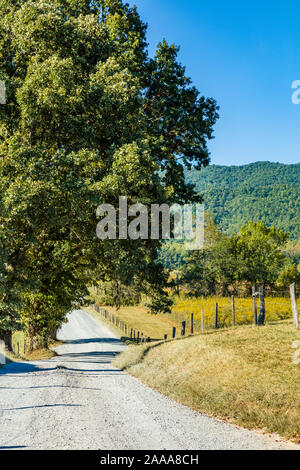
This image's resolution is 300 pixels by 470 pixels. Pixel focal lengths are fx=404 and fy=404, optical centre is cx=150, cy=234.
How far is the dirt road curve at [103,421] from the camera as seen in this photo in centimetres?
740

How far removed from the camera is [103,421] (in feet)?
29.5

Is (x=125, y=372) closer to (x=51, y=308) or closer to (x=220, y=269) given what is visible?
(x=51, y=308)

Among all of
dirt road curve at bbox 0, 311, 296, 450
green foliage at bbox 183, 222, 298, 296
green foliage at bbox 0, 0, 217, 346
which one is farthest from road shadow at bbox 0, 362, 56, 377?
green foliage at bbox 183, 222, 298, 296

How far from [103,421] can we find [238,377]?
4946mm

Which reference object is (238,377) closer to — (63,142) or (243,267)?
(63,142)

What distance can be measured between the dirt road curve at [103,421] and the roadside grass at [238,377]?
0.65 m

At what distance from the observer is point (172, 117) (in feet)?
82.7

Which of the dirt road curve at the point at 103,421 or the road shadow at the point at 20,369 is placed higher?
the dirt road curve at the point at 103,421

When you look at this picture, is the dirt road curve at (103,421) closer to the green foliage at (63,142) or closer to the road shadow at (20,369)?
the road shadow at (20,369)

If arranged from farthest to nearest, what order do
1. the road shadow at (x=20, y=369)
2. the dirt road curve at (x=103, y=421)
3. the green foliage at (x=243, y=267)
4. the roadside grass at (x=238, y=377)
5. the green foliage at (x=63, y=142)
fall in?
the green foliage at (x=243, y=267), the road shadow at (x=20, y=369), the green foliage at (x=63, y=142), the roadside grass at (x=238, y=377), the dirt road curve at (x=103, y=421)

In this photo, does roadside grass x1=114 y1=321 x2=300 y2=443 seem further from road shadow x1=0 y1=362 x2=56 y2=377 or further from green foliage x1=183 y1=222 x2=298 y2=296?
green foliage x1=183 y1=222 x2=298 y2=296

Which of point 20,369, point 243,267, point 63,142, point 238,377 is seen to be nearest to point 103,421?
point 238,377

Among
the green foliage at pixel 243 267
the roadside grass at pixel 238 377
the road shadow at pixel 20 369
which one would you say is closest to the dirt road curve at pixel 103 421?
the roadside grass at pixel 238 377
